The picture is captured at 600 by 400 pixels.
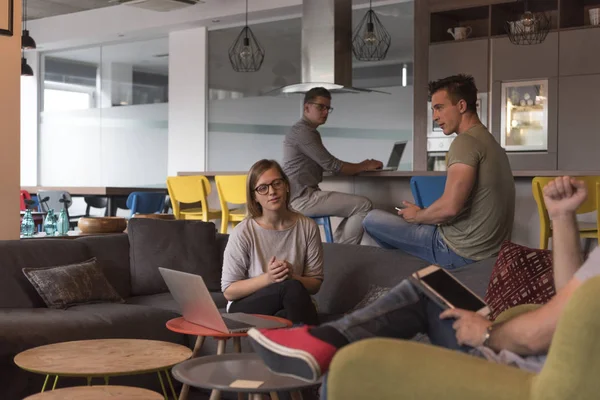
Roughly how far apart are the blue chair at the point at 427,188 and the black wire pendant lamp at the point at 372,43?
359cm

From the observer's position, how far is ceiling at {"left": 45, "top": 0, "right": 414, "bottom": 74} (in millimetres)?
8281

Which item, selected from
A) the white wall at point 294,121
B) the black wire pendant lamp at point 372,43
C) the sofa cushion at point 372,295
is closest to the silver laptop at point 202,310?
the sofa cushion at point 372,295

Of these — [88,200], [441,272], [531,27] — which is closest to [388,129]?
[531,27]

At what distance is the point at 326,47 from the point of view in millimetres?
7090

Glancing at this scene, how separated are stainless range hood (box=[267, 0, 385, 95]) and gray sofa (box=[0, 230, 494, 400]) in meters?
3.22

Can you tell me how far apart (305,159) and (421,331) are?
11.6ft

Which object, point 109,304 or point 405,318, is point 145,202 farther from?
point 405,318

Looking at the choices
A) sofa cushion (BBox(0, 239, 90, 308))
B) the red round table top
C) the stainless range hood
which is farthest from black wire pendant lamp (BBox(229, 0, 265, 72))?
the red round table top

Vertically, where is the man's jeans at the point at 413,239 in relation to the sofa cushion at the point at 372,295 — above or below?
above

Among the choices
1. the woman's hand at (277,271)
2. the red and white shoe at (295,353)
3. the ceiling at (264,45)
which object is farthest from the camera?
the ceiling at (264,45)

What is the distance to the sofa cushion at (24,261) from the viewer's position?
3.65 metres

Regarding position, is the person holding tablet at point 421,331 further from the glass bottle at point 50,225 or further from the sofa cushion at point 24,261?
the glass bottle at point 50,225

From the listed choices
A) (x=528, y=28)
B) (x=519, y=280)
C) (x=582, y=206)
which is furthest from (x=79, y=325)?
(x=528, y=28)

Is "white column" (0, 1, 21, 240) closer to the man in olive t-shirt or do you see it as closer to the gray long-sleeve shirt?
the gray long-sleeve shirt
